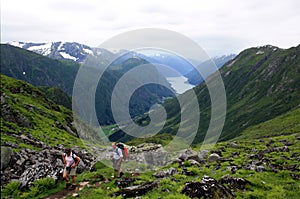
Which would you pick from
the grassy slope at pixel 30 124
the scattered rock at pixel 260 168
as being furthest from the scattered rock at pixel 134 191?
the grassy slope at pixel 30 124

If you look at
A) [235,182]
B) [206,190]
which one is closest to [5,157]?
[206,190]

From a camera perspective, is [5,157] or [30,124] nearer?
[5,157]

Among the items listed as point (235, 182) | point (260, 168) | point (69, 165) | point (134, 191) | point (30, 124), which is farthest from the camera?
point (30, 124)

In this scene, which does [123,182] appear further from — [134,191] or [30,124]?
[30,124]

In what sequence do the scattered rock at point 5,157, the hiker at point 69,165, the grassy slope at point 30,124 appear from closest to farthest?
the hiker at point 69,165
the scattered rock at point 5,157
the grassy slope at point 30,124

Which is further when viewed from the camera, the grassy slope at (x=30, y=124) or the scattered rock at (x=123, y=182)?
the grassy slope at (x=30, y=124)

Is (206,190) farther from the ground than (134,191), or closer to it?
farther from the ground

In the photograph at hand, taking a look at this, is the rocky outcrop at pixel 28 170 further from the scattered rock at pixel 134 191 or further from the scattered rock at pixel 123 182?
the scattered rock at pixel 134 191

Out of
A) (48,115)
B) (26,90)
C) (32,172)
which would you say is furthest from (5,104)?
(32,172)

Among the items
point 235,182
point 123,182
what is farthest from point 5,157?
point 235,182

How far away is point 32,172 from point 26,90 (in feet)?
264

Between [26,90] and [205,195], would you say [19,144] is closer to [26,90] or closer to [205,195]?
[205,195]

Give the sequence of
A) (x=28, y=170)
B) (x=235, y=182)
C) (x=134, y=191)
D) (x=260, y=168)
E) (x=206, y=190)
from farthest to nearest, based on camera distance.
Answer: (x=260, y=168) < (x=28, y=170) < (x=235, y=182) < (x=134, y=191) < (x=206, y=190)

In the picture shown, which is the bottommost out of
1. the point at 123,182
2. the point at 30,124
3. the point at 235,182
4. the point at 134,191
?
the point at 30,124
